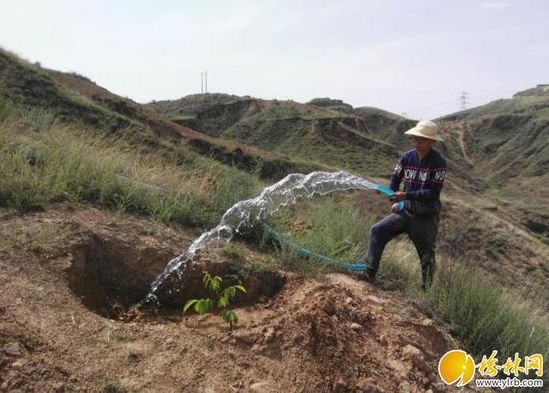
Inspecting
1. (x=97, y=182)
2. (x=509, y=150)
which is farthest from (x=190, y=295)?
(x=509, y=150)

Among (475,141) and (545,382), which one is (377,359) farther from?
(475,141)

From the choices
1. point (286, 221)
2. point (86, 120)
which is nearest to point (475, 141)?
point (86, 120)

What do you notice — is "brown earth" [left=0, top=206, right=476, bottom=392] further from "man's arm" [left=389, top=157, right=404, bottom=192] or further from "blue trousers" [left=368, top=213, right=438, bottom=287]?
"man's arm" [left=389, top=157, right=404, bottom=192]

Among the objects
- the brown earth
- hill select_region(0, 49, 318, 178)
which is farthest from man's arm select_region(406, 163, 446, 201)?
hill select_region(0, 49, 318, 178)

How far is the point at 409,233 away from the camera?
500 centimetres

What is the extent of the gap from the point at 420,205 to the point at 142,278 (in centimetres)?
235

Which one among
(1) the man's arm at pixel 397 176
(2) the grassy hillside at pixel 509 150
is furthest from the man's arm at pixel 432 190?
(2) the grassy hillside at pixel 509 150

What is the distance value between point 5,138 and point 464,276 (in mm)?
4217

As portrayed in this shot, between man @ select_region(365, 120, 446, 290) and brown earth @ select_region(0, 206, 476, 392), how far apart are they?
1.40ft

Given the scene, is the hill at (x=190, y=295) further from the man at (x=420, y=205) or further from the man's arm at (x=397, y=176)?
the man's arm at (x=397, y=176)

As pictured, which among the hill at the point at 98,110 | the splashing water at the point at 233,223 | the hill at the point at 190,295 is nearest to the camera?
the hill at the point at 190,295

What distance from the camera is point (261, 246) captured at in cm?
515

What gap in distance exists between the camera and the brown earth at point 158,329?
2969mm

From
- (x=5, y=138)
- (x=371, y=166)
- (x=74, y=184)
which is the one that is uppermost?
(x=5, y=138)
